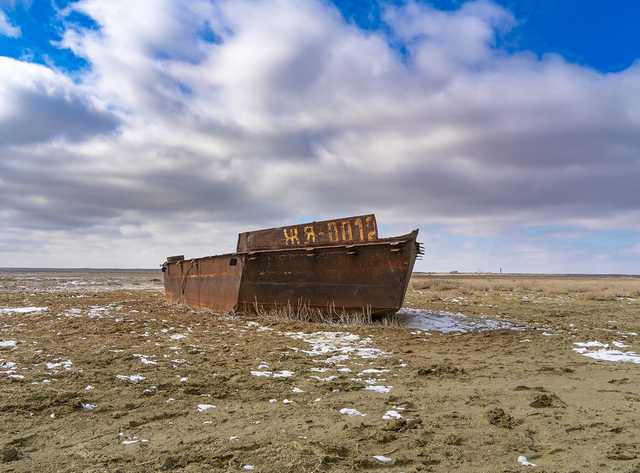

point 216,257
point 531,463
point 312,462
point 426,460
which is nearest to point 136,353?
point 312,462

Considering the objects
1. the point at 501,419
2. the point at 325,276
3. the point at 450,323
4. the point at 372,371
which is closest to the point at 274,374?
the point at 372,371

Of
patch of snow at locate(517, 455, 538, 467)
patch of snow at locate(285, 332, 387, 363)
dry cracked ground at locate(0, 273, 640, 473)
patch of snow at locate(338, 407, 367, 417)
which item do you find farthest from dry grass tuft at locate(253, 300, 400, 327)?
patch of snow at locate(517, 455, 538, 467)

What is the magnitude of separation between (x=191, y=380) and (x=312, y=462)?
91.9 inches

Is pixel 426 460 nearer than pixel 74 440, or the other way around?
pixel 426 460

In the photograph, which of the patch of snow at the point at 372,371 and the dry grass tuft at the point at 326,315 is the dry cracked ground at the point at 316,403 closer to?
the patch of snow at the point at 372,371

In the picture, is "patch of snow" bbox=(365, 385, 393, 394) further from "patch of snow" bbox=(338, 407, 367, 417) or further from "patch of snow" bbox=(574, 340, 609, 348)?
"patch of snow" bbox=(574, 340, 609, 348)

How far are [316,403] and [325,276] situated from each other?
569cm

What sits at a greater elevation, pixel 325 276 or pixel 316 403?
pixel 325 276

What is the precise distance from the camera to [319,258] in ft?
31.6

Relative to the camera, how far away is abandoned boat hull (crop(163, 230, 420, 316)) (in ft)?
29.6

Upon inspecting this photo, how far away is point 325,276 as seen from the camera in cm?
962

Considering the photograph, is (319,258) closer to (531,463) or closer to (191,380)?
(191,380)

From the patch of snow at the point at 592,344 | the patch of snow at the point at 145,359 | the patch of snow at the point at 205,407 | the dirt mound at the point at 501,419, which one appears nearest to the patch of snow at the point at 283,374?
the patch of snow at the point at 205,407

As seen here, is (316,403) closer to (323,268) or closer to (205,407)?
(205,407)
